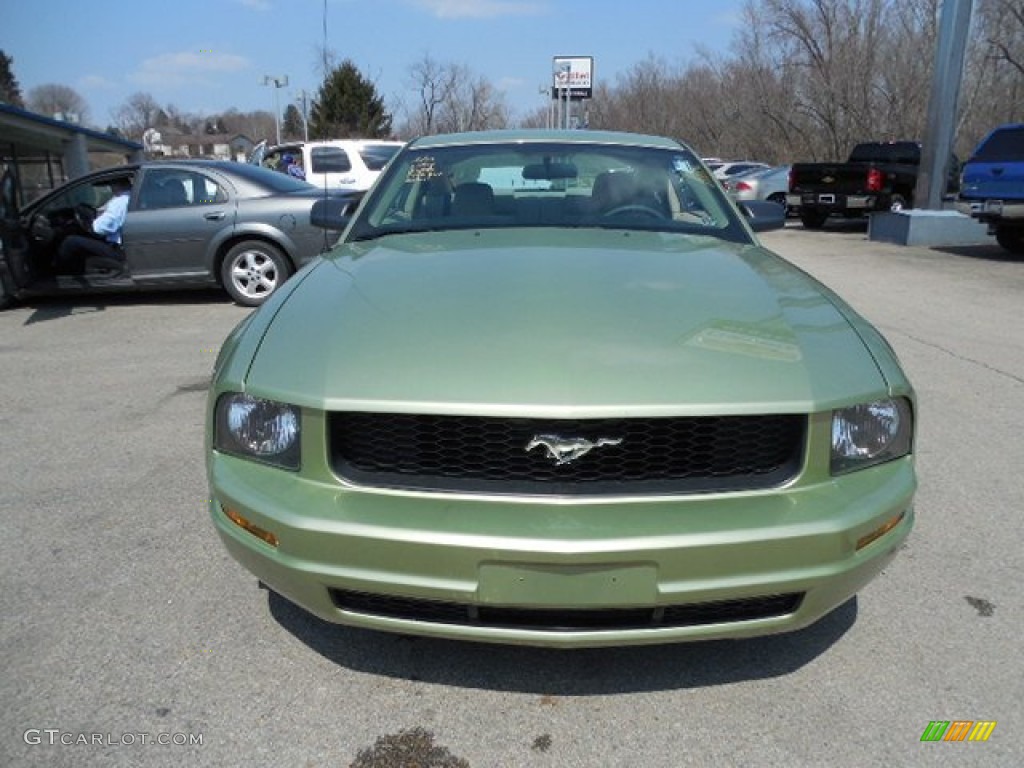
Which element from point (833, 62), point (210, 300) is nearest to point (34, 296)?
point (210, 300)

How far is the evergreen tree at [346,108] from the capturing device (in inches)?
1882

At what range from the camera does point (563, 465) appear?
1.84 metres

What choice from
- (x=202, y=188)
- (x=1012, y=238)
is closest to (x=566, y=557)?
(x=202, y=188)

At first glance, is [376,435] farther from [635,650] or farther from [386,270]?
[635,650]

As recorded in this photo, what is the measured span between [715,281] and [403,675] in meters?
1.56

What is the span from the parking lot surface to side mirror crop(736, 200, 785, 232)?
142 centimetres

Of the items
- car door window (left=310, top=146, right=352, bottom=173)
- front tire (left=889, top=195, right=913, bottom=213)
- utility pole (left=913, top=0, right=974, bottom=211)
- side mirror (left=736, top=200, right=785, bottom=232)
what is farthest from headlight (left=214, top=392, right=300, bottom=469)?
front tire (left=889, top=195, right=913, bottom=213)

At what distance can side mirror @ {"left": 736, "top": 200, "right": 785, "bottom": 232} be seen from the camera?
373 centimetres

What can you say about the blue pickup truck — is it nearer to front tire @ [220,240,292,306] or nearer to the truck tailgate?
the truck tailgate

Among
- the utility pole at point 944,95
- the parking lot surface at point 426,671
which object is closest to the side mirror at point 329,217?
the parking lot surface at point 426,671

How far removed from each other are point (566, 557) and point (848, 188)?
17694 mm

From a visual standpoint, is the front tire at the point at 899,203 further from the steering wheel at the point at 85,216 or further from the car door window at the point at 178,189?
the steering wheel at the point at 85,216

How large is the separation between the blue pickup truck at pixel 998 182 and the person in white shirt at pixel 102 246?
11919 mm

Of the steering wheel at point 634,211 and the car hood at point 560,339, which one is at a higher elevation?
the steering wheel at point 634,211
